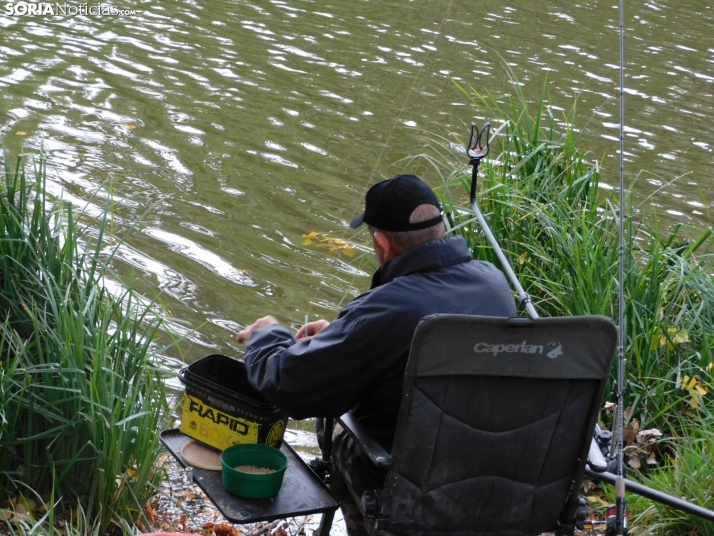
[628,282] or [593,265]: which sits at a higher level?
[593,265]

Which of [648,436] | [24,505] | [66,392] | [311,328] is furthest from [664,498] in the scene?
[24,505]

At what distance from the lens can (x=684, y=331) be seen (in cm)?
405

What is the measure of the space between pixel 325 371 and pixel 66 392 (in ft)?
2.82

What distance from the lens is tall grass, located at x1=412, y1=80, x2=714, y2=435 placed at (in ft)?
13.3

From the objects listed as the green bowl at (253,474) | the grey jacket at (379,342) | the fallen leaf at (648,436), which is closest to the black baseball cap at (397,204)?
the grey jacket at (379,342)

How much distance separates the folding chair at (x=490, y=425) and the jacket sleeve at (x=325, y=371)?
13 centimetres

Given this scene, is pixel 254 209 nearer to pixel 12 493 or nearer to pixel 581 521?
pixel 12 493

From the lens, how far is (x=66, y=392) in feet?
9.65

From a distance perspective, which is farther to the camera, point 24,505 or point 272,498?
point 24,505

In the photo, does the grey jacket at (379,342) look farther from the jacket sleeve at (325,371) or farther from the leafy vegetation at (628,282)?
the leafy vegetation at (628,282)

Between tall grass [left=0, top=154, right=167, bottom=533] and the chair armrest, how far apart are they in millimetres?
670

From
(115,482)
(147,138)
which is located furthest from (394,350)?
(147,138)

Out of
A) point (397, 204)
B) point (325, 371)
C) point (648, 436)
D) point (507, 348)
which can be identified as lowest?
point (648, 436)

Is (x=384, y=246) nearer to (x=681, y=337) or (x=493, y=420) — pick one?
(x=493, y=420)
